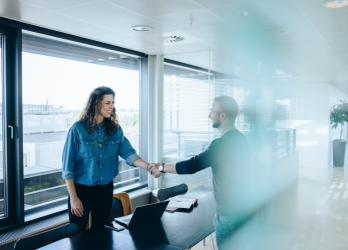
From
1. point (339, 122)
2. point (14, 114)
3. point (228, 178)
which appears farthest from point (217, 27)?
point (339, 122)

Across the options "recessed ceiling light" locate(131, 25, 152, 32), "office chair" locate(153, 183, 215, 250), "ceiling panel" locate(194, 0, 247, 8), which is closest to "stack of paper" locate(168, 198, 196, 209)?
"office chair" locate(153, 183, 215, 250)

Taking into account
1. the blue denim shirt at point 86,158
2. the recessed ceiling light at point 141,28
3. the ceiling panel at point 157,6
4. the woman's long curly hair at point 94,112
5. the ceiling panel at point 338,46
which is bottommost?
the blue denim shirt at point 86,158

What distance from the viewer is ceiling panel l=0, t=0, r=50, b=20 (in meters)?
2.60

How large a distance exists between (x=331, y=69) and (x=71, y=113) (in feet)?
15.4

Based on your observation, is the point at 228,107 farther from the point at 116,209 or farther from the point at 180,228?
the point at 116,209

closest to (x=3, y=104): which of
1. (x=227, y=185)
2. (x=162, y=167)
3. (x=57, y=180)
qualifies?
(x=57, y=180)

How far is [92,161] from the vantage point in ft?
8.09

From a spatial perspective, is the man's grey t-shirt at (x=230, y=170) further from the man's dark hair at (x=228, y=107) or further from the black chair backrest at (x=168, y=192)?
the black chair backrest at (x=168, y=192)

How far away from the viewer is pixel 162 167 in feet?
9.14

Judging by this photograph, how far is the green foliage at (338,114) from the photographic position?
7.48m

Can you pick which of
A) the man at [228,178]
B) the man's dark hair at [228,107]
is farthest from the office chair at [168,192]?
the man's dark hair at [228,107]

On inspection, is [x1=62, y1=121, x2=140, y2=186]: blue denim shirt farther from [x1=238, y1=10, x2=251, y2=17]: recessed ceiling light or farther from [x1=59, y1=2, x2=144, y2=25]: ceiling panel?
[x1=238, y1=10, x2=251, y2=17]: recessed ceiling light

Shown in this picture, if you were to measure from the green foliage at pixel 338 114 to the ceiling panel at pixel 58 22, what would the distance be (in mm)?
6660

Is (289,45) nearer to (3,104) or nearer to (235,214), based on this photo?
(235,214)
